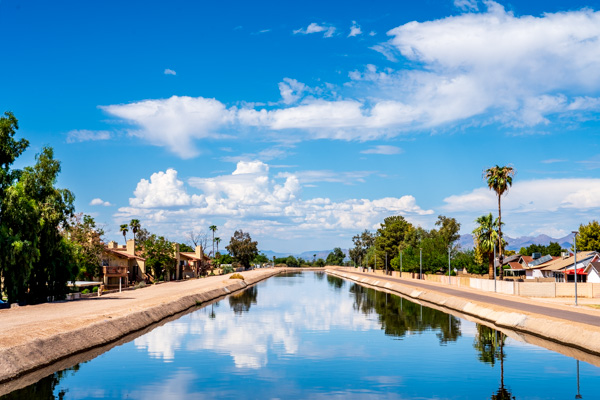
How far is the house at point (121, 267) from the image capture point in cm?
9244

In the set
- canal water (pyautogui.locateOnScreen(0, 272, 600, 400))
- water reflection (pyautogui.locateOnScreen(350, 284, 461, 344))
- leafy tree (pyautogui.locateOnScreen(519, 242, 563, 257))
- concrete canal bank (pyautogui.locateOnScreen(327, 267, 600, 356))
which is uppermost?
leafy tree (pyautogui.locateOnScreen(519, 242, 563, 257))

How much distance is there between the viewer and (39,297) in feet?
185

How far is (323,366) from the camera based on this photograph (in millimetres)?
29406

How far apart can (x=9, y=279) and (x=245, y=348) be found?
2635 centimetres

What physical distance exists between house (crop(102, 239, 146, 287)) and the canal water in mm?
49320

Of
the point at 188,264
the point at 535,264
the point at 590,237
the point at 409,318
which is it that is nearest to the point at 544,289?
the point at 409,318

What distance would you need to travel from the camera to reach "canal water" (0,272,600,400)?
78.2 feet

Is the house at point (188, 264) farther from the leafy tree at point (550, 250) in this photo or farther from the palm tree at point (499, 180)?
the leafy tree at point (550, 250)

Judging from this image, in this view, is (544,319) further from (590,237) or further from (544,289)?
(590,237)

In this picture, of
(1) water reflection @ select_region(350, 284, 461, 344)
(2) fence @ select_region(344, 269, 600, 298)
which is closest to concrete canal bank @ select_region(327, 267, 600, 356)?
(1) water reflection @ select_region(350, 284, 461, 344)

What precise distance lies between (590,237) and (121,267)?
275ft

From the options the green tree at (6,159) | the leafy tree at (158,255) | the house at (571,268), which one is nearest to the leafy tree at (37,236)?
the green tree at (6,159)

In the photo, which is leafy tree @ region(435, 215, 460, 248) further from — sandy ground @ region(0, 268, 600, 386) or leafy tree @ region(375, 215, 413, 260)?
sandy ground @ region(0, 268, 600, 386)

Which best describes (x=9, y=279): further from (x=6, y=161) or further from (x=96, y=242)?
(x=96, y=242)
